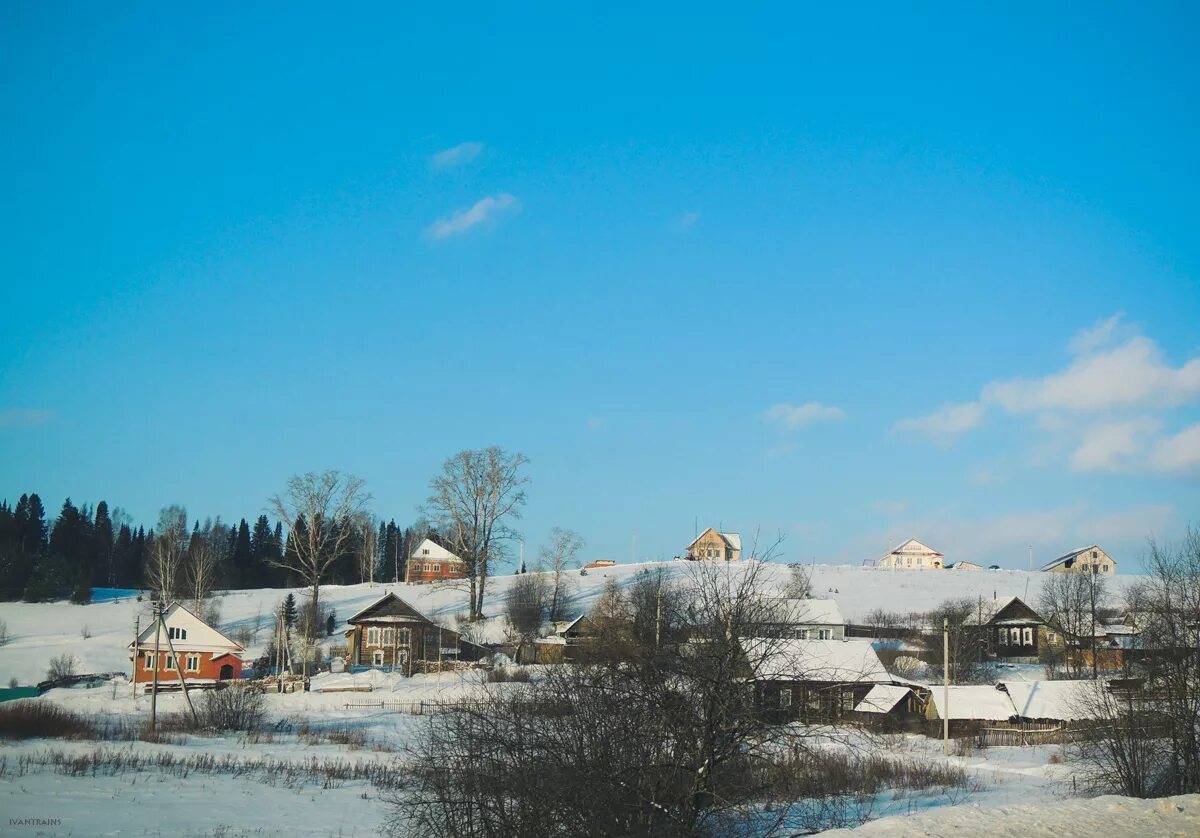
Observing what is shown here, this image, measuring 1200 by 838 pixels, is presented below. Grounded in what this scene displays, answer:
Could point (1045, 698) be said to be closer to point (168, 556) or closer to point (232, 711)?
point (232, 711)

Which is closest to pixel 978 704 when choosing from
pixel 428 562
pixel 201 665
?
pixel 201 665

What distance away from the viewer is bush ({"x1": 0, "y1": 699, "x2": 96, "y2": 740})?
30797mm

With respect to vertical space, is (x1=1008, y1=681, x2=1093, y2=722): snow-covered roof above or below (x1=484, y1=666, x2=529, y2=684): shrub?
below

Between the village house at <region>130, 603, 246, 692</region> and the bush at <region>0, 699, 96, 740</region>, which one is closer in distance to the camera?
the bush at <region>0, 699, 96, 740</region>

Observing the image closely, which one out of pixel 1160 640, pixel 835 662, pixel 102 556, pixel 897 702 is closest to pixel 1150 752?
pixel 1160 640

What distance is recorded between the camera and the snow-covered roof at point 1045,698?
133 feet

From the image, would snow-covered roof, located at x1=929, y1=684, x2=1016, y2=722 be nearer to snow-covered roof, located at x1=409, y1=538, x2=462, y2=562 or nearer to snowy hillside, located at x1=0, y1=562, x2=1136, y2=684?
snowy hillside, located at x1=0, y1=562, x2=1136, y2=684

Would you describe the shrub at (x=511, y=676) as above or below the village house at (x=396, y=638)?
above

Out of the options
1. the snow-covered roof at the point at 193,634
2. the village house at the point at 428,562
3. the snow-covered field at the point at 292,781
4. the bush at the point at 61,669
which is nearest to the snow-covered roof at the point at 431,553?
the village house at the point at 428,562

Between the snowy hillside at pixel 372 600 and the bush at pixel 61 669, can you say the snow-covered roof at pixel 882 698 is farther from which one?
the bush at pixel 61 669

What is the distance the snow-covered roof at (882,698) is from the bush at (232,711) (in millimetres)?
23986

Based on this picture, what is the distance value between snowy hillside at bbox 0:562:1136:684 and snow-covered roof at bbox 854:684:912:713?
30.2 ft

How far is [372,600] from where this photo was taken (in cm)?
7781

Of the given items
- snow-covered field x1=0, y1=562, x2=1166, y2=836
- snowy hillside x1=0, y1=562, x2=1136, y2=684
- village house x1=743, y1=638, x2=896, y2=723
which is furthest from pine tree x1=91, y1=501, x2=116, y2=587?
village house x1=743, y1=638, x2=896, y2=723
